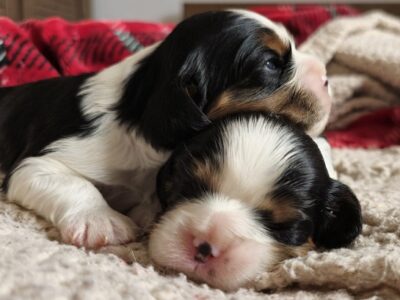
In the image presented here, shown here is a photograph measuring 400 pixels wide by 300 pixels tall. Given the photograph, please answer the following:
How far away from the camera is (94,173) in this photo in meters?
1.71

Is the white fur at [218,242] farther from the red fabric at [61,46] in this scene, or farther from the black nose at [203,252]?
the red fabric at [61,46]

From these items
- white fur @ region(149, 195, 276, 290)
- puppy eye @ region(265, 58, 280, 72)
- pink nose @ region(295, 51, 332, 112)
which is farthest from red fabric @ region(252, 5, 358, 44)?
white fur @ region(149, 195, 276, 290)

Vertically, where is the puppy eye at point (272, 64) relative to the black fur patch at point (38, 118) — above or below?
above

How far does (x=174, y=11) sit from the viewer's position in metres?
4.82

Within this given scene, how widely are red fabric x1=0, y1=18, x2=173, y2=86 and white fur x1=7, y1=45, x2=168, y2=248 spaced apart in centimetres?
86

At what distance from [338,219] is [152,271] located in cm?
56

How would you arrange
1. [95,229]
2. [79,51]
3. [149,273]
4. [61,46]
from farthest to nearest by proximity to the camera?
1. [79,51]
2. [61,46]
3. [95,229]
4. [149,273]

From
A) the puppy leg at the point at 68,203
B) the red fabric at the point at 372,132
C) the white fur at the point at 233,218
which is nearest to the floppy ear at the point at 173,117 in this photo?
the white fur at the point at 233,218

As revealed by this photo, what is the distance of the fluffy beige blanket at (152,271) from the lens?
3.31 ft

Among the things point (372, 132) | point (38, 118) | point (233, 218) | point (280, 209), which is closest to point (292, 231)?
point (280, 209)

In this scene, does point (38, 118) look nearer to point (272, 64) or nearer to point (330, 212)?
point (272, 64)

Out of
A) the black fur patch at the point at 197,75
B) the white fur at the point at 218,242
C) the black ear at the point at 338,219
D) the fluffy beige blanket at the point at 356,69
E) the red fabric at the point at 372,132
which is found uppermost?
the black fur patch at the point at 197,75

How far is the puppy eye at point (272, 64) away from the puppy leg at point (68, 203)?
0.61m

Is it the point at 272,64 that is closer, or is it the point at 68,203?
the point at 68,203
